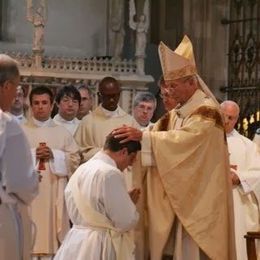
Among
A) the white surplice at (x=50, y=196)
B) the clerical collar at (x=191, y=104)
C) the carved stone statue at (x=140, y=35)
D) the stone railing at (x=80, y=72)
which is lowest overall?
the white surplice at (x=50, y=196)

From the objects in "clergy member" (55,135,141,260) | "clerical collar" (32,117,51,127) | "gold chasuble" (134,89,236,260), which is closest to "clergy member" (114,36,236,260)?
"gold chasuble" (134,89,236,260)

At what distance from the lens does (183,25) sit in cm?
1344

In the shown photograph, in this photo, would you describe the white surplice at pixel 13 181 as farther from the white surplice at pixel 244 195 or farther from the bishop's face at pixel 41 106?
the white surplice at pixel 244 195

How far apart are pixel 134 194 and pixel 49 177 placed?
7.03ft

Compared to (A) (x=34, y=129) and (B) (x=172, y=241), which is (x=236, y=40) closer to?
(A) (x=34, y=129)

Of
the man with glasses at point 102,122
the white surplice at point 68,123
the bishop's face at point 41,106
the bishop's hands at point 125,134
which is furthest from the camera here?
the white surplice at point 68,123

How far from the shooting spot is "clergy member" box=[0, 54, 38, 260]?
433 centimetres

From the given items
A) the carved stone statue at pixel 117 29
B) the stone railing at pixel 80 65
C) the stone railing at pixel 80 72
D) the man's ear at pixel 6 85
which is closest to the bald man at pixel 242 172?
the man's ear at pixel 6 85

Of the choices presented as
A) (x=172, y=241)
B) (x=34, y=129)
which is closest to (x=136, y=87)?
(x=34, y=129)

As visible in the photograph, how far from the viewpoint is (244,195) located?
7.30m

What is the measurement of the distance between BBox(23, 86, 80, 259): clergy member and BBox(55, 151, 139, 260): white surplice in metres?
2.10

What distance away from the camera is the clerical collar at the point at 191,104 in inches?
220

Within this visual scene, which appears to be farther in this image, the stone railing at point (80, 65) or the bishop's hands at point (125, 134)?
the stone railing at point (80, 65)

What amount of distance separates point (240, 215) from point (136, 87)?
14.3ft
